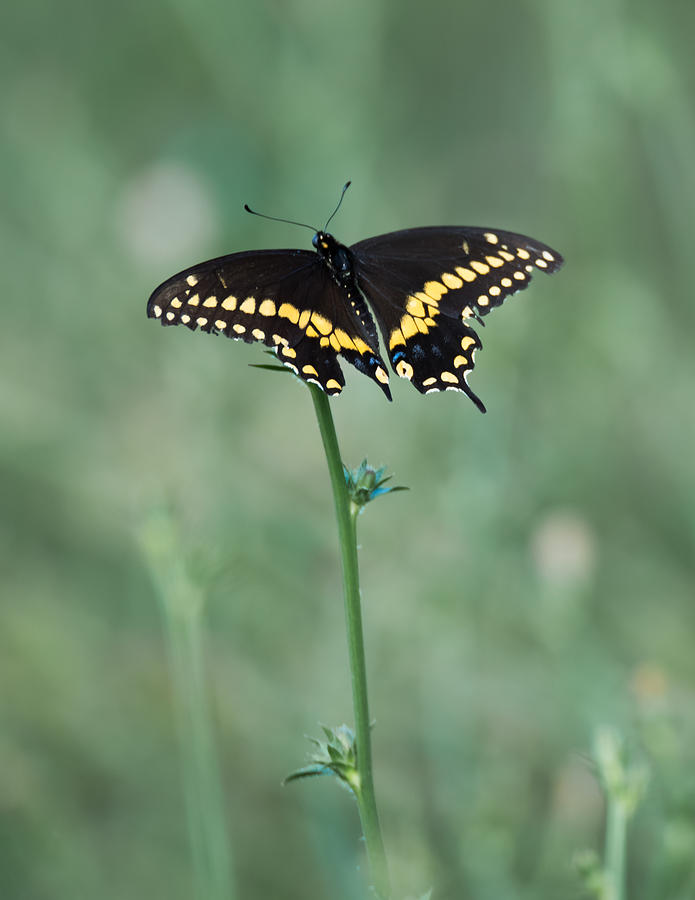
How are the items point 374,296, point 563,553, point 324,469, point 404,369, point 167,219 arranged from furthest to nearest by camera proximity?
point 167,219 → point 324,469 → point 563,553 → point 374,296 → point 404,369

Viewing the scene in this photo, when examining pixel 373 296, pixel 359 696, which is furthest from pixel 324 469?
pixel 359 696

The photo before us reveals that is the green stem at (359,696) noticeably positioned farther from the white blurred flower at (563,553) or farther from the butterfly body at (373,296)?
the white blurred flower at (563,553)

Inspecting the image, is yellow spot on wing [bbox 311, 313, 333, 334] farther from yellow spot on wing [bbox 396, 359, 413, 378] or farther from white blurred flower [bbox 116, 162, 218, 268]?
white blurred flower [bbox 116, 162, 218, 268]

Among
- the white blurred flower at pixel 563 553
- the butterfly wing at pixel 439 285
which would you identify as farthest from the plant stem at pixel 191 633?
the white blurred flower at pixel 563 553

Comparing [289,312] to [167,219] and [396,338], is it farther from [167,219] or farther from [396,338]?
Result: [167,219]

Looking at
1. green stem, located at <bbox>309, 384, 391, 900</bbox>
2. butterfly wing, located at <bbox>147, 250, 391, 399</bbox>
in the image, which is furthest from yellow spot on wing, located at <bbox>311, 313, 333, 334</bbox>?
green stem, located at <bbox>309, 384, 391, 900</bbox>

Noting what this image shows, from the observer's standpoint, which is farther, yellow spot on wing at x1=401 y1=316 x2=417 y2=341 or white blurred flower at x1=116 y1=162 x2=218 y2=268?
white blurred flower at x1=116 y1=162 x2=218 y2=268

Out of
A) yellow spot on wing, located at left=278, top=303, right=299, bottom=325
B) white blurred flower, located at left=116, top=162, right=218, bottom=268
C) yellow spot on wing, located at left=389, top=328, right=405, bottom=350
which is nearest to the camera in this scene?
yellow spot on wing, located at left=278, top=303, right=299, bottom=325
